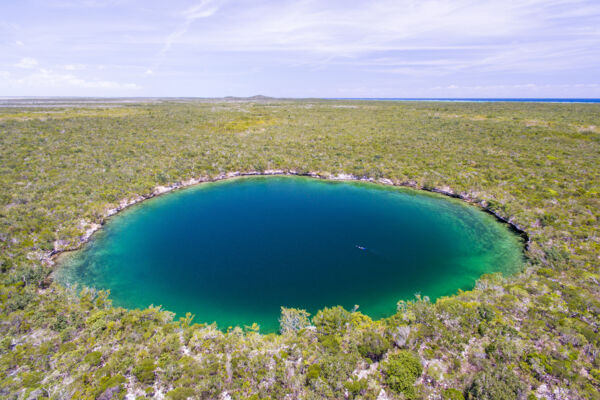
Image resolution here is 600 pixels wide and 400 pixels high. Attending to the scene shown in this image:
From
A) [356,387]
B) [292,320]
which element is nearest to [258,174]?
[292,320]

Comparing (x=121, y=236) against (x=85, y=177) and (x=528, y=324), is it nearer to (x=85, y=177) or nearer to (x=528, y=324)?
(x=85, y=177)

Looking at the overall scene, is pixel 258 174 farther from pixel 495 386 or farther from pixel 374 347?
pixel 495 386

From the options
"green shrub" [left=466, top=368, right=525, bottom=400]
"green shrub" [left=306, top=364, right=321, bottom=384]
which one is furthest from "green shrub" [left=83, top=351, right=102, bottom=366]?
"green shrub" [left=466, top=368, right=525, bottom=400]

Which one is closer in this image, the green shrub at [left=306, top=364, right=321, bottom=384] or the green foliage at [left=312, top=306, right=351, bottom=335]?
the green shrub at [left=306, top=364, right=321, bottom=384]

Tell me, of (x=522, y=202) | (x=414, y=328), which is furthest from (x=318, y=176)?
(x=414, y=328)

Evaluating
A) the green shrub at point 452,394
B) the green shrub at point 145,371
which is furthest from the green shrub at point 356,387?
the green shrub at point 145,371

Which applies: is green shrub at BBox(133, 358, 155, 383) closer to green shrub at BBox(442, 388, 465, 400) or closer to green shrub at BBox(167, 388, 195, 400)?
green shrub at BBox(167, 388, 195, 400)
